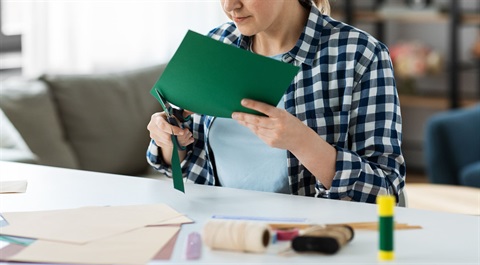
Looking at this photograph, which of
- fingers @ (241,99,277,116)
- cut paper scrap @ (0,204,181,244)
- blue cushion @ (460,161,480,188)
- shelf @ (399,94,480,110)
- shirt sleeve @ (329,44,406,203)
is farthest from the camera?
shelf @ (399,94,480,110)

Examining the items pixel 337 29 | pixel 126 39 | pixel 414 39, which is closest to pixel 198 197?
pixel 337 29

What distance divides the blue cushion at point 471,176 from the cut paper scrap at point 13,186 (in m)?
2.68

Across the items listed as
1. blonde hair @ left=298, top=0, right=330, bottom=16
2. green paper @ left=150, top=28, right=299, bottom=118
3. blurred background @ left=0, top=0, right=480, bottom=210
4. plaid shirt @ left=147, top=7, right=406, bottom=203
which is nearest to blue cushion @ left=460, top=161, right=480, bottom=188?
blurred background @ left=0, top=0, right=480, bottom=210

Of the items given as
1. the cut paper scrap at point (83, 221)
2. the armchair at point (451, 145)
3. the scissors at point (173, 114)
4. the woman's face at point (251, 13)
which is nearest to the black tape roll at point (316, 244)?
the cut paper scrap at point (83, 221)

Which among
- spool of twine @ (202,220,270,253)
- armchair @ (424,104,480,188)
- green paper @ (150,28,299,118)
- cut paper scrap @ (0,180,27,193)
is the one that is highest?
green paper @ (150,28,299,118)

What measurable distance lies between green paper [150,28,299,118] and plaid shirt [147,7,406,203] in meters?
0.26

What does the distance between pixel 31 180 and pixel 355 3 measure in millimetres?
4037

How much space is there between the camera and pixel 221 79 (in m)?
1.62

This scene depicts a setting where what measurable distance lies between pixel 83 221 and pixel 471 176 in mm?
2847

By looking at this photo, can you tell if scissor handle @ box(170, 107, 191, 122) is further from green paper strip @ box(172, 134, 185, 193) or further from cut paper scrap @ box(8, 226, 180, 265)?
cut paper scrap @ box(8, 226, 180, 265)

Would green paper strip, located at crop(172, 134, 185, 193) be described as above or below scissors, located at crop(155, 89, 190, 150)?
below

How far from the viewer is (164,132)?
73.0 inches

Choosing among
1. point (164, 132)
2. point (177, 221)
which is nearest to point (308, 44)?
point (164, 132)

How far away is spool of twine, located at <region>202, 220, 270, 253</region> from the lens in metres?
1.40
